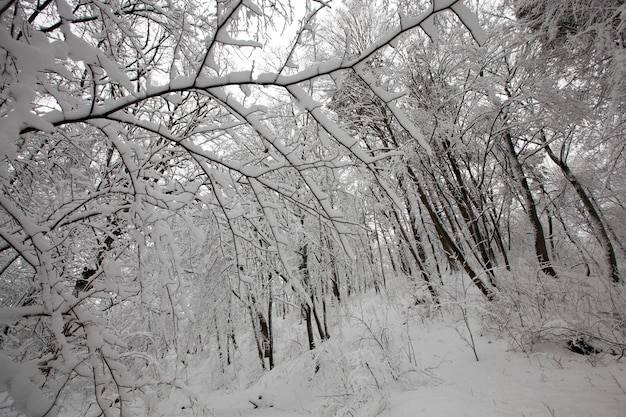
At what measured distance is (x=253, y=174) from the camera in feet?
4.16

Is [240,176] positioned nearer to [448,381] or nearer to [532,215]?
[448,381]

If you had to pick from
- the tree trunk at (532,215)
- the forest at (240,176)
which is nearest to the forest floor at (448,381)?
the forest at (240,176)

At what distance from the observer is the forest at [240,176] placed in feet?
3.36

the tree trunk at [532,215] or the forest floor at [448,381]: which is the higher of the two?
the tree trunk at [532,215]

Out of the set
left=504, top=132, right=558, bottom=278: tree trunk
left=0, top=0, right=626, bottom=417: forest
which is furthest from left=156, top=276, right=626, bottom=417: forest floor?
left=504, top=132, right=558, bottom=278: tree trunk

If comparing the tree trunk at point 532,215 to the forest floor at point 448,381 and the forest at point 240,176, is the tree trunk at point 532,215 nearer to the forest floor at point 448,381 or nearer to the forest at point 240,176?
the forest at point 240,176

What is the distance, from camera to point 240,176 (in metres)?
1.94

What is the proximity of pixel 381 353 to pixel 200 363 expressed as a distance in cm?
1297

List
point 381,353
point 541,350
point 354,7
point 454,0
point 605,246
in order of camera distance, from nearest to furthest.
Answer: point 454,0, point 541,350, point 381,353, point 354,7, point 605,246

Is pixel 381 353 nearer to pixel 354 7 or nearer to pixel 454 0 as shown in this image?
pixel 454 0

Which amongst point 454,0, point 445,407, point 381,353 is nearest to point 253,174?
point 454,0

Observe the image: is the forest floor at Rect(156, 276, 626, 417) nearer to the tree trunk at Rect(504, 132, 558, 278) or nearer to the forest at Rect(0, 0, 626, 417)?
the forest at Rect(0, 0, 626, 417)

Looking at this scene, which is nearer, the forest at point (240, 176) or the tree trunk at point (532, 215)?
the forest at point (240, 176)

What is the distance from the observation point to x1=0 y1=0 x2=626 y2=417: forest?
1.03 metres
